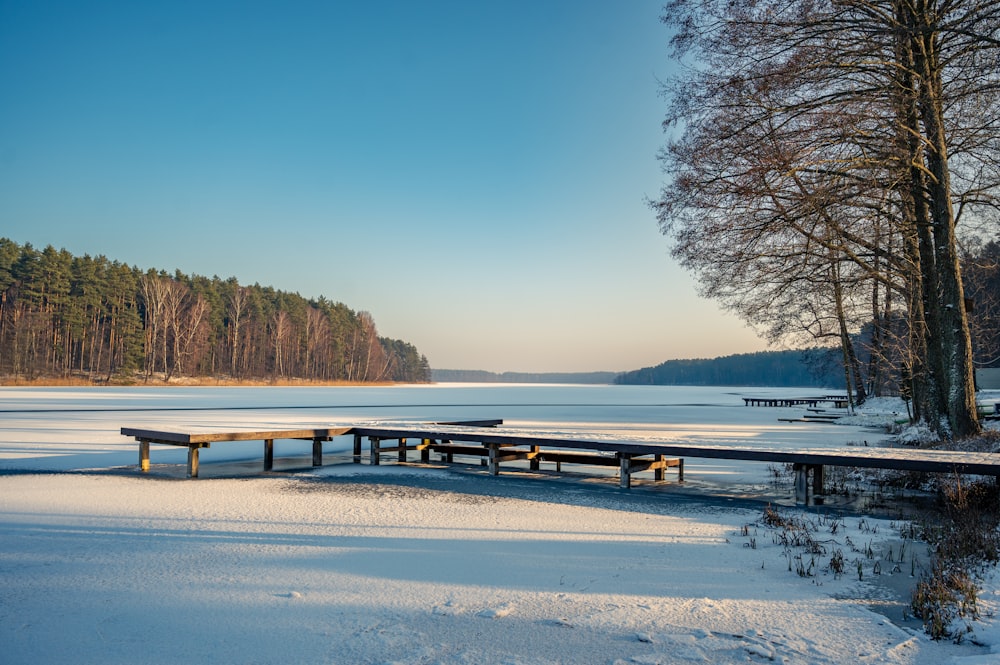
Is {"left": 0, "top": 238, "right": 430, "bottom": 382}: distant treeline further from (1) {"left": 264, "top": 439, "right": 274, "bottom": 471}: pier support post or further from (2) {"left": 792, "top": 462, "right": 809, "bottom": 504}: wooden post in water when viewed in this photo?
(2) {"left": 792, "top": 462, "right": 809, "bottom": 504}: wooden post in water

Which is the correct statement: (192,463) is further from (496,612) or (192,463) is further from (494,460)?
(496,612)

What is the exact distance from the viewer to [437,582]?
4.62 meters

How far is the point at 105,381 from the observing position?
59625 mm

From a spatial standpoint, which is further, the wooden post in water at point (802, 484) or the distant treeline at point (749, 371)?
the distant treeline at point (749, 371)

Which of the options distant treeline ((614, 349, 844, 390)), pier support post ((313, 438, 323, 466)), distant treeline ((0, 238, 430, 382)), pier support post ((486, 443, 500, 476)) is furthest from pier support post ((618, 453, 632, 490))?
distant treeline ((614, 349, 844, 390))

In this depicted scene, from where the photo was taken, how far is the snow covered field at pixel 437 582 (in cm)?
348

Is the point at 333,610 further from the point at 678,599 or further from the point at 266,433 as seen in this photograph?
the point at 266,433

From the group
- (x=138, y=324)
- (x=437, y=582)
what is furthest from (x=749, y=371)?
(x=437, y=582)

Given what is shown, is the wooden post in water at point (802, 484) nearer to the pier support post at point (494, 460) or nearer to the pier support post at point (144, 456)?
the pier support post at point (494, 460)

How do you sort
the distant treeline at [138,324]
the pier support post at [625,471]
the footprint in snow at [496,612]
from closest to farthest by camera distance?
the footprint in snow at [496,612], the pier support post at [625,471], the distant treeline at [138,324]

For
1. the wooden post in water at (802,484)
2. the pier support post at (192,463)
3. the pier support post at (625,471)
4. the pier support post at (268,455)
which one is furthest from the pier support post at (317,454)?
the wooden post in water at (802,484)

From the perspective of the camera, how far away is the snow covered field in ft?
11.4

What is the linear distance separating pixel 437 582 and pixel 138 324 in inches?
2752

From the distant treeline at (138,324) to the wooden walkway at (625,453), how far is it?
55286 millimetres
